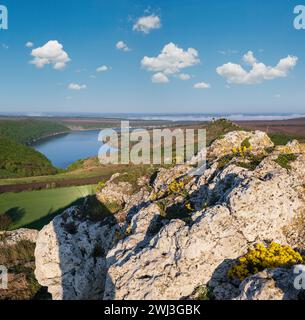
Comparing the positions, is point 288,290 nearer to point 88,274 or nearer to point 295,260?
point 295,260

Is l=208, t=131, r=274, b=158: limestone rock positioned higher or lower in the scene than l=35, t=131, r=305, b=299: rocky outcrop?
higher

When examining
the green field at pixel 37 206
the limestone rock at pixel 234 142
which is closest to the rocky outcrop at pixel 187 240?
the limestone rock at pixel 234 142

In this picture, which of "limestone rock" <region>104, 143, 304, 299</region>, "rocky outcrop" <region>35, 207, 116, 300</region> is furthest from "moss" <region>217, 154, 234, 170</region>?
"rocky outcrop" <region>35, 207, 116, 300</region>

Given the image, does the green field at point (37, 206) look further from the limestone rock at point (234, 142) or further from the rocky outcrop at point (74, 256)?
the limestone rock at point (234, 142)

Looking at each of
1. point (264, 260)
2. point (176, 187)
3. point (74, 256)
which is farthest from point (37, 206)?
point (264, 260)

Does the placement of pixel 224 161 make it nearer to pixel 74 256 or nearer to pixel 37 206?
pixel 74 256

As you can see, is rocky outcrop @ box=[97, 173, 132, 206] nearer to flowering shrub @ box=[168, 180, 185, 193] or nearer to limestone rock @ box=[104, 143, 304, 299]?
flowering shrub @ box=[168, 180, 185, 193]
